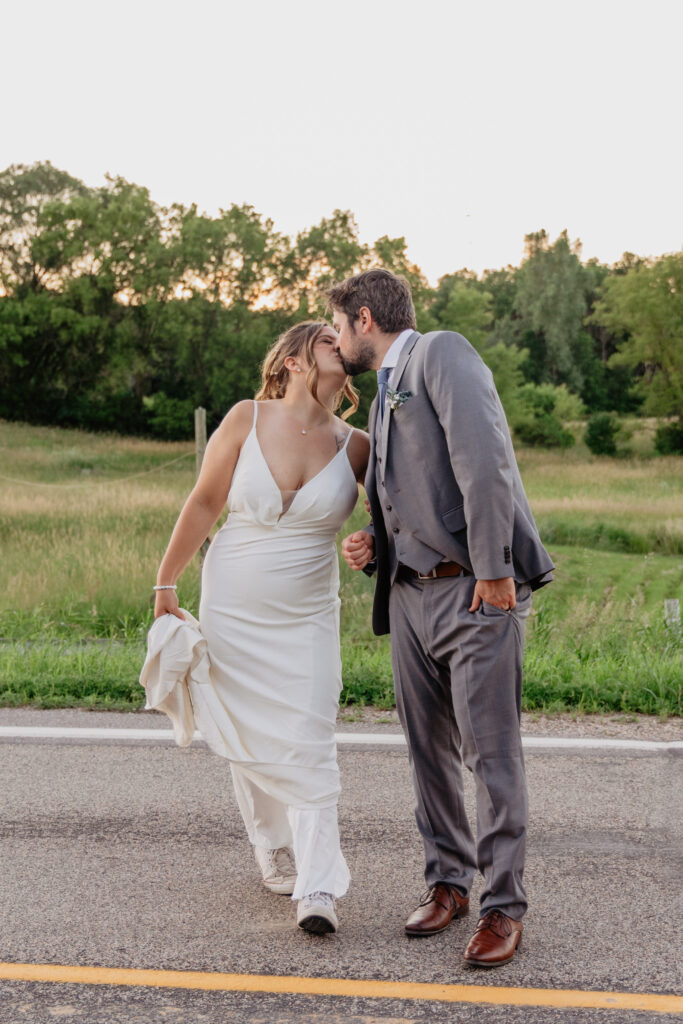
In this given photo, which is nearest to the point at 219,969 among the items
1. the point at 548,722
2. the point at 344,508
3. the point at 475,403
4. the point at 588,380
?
the point at 344,508

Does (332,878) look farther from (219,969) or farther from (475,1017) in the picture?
(475,1017)

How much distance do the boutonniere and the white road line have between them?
2358 millimetres

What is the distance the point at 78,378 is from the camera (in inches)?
2238

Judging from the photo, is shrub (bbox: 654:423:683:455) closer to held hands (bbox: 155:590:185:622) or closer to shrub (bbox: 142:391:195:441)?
shrub (bbox: 142:391:195:441)

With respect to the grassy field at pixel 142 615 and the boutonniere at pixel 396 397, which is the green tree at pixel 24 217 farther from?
the boutonniere at pixel 396 397

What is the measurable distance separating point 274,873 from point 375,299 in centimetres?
196

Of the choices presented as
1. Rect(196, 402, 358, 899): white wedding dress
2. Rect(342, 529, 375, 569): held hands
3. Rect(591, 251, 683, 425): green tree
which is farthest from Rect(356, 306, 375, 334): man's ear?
Rect(591, 251, 683, 425): green tree

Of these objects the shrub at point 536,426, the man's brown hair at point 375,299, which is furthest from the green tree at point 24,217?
the man's brown hair at point 375,299

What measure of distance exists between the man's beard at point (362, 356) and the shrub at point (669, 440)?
57.5 meters

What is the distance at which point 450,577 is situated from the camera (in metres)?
3.28

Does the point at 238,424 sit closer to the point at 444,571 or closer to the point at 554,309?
the point at 444,571

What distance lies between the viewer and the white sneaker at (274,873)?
3.62 m

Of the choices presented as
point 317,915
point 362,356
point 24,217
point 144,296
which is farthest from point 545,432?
point 317,915

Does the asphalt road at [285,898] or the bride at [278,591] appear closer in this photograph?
the asphalt road at [285,898]
